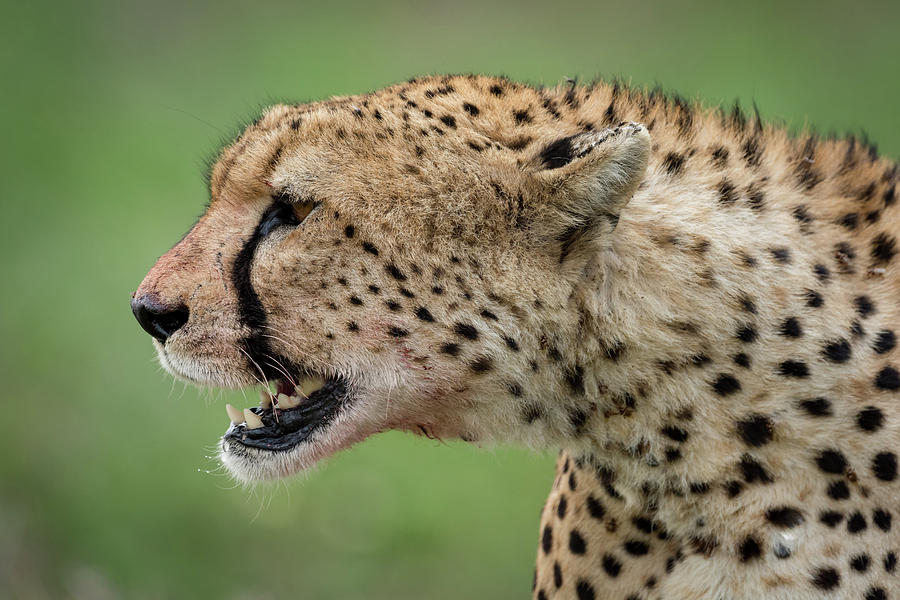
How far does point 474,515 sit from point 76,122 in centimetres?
438

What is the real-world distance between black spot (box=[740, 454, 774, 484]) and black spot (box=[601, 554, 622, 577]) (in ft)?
1.00

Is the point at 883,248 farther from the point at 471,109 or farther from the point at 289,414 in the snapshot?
the point at 289,414

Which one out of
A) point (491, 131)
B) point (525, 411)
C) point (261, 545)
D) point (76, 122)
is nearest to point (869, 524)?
point (525, 411)

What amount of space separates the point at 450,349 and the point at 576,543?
18.4 inches

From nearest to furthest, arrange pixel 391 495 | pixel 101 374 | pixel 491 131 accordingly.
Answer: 1. pixel 491 131
2. pixel 391 495
3. pixel 101 374

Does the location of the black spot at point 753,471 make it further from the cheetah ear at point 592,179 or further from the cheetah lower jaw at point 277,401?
the cheetah lower jaw at point 277,401

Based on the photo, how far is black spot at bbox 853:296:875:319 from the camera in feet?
6.69

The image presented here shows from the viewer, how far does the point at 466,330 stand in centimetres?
204

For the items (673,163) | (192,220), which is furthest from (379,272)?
(192,220)

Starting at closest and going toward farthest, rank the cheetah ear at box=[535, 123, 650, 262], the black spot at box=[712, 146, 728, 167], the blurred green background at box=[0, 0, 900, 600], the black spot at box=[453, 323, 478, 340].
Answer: the cheetah ear at box=[535, 123, 650, 262], the black spot at box=[453, 323, 478, 340], the black spot at box=[712, 146, 728, 167], the blurred green background at box=[0, 0, 900, 600]

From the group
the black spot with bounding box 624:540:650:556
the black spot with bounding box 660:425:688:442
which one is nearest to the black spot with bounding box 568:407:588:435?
the black spot with bounding box 660:425:688:442

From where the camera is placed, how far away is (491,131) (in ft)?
6.90

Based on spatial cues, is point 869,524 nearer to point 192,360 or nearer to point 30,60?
point 192,360

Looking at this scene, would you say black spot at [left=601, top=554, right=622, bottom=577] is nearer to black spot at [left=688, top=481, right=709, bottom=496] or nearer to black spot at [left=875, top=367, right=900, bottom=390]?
black spot at [left=688, top=481, right=709, bottom=496]
